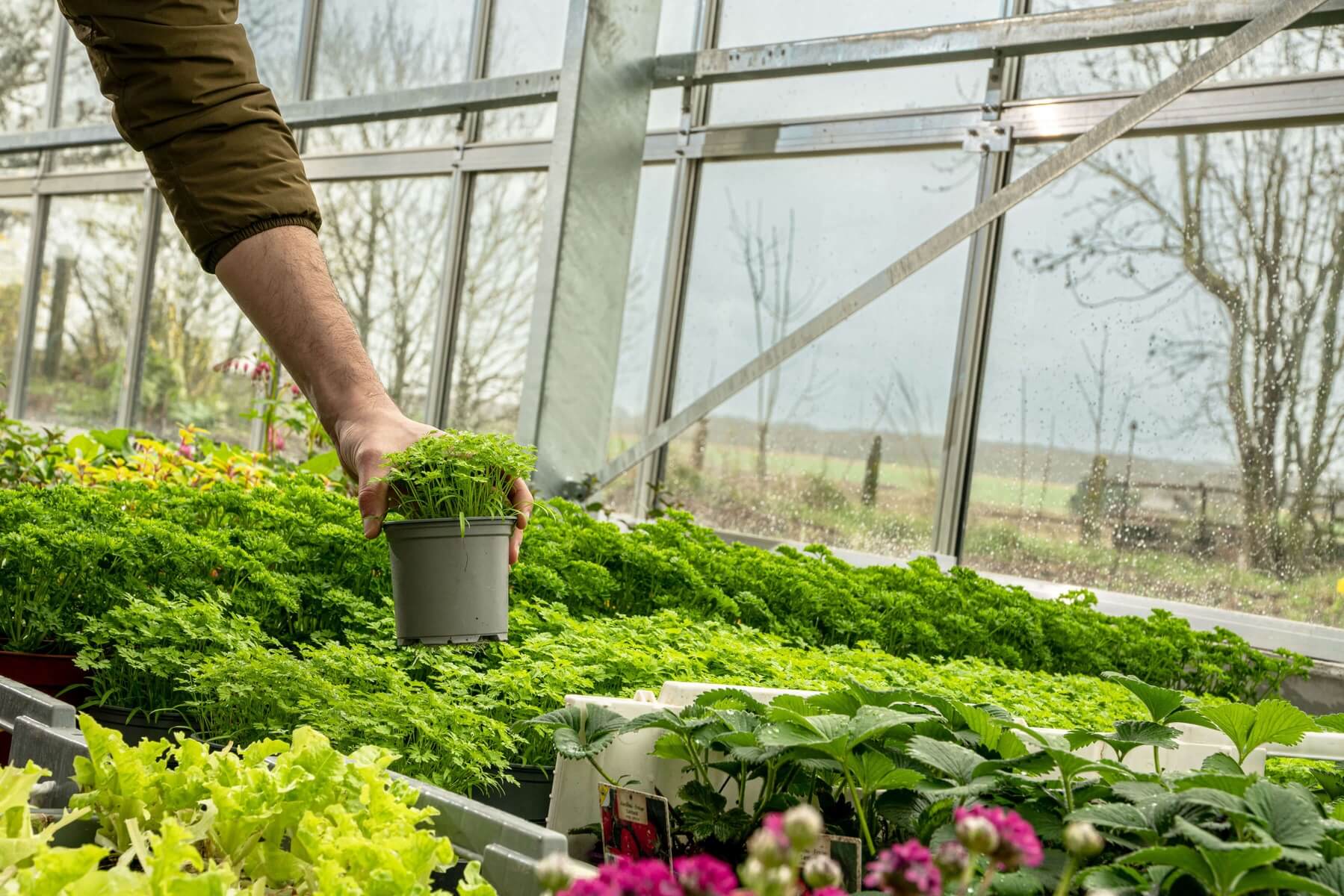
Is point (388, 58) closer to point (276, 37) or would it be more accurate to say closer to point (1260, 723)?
point (276, 37)

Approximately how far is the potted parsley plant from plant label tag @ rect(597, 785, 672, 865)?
523 millimetres

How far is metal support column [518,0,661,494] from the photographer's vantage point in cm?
521

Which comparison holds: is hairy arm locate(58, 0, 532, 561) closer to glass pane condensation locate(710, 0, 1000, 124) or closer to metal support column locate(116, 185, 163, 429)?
glass pane condensation locate(710, 0, 1000, 124)

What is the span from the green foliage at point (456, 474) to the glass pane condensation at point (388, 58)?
5788 mm

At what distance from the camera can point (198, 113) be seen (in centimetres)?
141

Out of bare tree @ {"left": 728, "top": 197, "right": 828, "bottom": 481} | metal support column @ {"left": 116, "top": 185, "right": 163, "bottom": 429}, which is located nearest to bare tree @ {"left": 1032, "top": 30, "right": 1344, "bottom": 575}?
bare tree @ {"left": 728, "top": 197, "right": 828, "bottom": 481}

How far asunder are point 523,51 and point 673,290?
6.22ft

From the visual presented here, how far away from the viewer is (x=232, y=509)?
247cm

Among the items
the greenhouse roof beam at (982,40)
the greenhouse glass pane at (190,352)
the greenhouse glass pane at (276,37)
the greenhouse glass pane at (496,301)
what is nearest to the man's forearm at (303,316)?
the greenhouse roof beam at (982,40)

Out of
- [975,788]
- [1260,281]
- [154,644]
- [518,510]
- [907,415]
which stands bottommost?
[154,644]

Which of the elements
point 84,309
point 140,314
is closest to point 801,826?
point 140,314

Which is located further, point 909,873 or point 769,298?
point 769,298

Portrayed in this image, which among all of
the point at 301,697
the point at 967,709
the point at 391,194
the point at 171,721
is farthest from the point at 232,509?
the point at 391,194

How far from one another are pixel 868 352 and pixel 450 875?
4.66 metres
